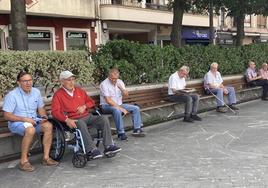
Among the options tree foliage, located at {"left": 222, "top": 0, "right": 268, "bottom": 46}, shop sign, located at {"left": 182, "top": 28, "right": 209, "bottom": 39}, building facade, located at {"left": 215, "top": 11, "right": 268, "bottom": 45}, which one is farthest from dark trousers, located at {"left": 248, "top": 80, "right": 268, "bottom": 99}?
building facade, located at {"left": 215, "top": 11, "right": 268, "bottom": 45}

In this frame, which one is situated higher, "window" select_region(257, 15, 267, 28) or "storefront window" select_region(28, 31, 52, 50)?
"window" select_region(257, 15, 267, 28)

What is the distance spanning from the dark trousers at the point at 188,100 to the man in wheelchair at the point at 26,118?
4028 millimetres

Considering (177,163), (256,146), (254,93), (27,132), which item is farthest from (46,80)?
(254,93)

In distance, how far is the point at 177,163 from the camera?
6.25 meters

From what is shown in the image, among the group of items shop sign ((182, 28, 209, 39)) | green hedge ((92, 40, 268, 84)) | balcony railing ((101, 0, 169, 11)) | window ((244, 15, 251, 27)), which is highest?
balcony railing ((101, 0, 169, 11))

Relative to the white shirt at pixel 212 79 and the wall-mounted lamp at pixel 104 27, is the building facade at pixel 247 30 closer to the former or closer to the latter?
the wall-mounted lamp at pixel 104 27

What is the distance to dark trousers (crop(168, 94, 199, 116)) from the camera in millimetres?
9578

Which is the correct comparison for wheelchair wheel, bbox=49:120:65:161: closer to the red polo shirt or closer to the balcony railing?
the red polo shirt

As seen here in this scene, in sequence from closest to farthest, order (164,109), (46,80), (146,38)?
(46,80) < (164,109) < (146,38)

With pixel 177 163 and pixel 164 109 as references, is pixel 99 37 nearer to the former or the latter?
pixel 164 109

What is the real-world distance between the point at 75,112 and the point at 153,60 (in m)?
4.24

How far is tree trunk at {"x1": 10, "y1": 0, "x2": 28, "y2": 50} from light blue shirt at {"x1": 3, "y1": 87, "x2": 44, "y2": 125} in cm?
225

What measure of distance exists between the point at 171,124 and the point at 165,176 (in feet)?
12.7

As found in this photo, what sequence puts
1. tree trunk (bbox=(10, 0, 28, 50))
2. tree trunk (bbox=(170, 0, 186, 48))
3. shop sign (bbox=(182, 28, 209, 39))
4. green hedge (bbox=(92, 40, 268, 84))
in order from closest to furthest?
tree trunk (bbox=(10, 0, 28, 50))
green hedge (bbox=(92, 40, 268, 84))
tree trunk (bbox=(170, 0, 186, 48))
shop sign (bbox=(182, 28, 209, 39))
